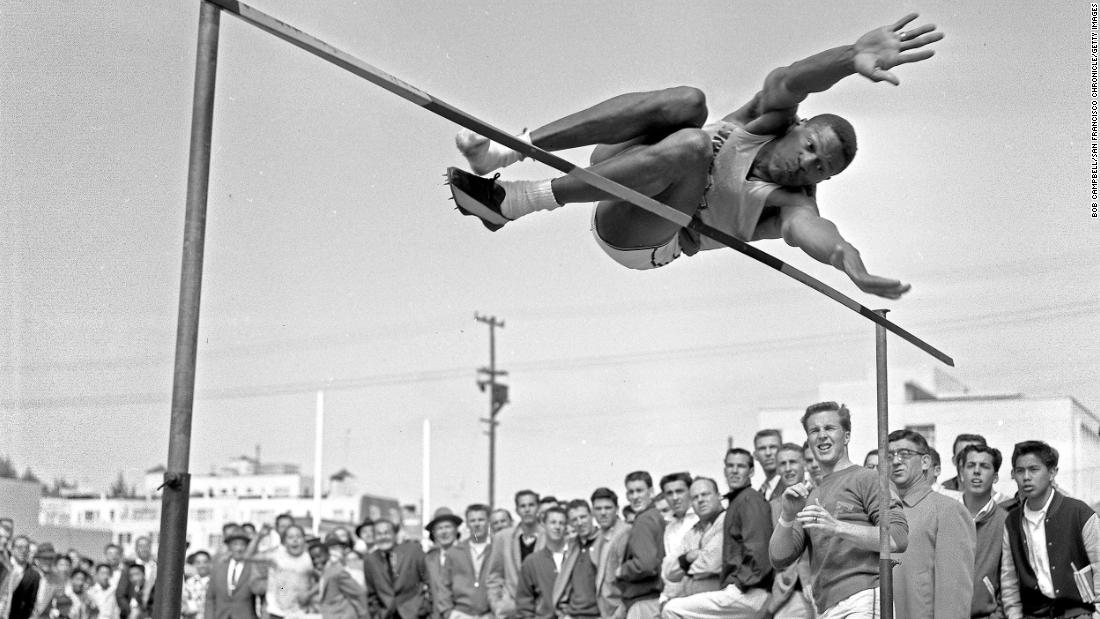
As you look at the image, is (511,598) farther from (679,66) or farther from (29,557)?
(679,66)

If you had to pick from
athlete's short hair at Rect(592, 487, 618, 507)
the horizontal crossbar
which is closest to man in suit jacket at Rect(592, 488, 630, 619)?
athlete's short hair at Rect(592, 487, 618, 507)

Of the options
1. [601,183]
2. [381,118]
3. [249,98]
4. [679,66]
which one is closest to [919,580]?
[601,183]

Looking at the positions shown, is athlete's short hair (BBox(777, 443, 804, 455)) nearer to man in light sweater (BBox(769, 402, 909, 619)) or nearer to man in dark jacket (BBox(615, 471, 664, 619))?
man in light sweater (BBox(769, 402, 909, 619))

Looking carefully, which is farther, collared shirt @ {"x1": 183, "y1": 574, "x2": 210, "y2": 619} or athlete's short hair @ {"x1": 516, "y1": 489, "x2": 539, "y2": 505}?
collared shirt @ {"x1": 183, "y1": 574, "x2": 210, "y2": 619}

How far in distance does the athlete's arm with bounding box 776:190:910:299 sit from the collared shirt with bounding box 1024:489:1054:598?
169 cm

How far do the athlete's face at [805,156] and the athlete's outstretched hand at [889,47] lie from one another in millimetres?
438

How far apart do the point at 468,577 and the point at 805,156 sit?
4.77 meters

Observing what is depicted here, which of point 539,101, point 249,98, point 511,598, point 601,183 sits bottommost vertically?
point 511,598

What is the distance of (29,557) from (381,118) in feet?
15.0

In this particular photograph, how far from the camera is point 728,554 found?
18.8 feet

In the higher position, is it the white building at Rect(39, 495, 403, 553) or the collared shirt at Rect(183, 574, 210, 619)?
the white building at Rect(39, 495, 403, 553)

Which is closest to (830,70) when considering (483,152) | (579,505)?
(483,152)

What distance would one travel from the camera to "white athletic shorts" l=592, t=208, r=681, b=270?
468cm

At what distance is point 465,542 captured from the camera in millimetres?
8516
